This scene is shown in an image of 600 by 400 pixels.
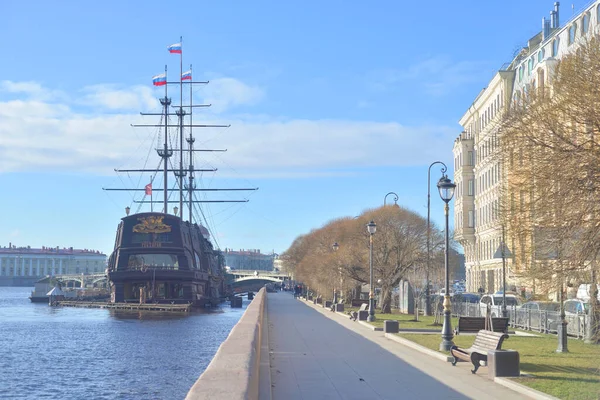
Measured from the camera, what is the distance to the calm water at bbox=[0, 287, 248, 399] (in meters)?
22.8

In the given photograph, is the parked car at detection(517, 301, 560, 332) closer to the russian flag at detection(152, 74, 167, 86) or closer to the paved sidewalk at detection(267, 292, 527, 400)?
the paved sidewalk at detection(267, 292, 527, 400)

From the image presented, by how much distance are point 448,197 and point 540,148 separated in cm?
874

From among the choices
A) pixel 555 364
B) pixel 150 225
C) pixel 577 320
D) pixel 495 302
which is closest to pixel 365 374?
pixel 555 364

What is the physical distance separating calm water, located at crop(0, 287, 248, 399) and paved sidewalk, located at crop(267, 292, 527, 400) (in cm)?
422

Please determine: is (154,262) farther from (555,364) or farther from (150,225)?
(555,364)

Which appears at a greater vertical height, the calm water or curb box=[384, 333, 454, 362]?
curb box=[384, 333, 454, 362]

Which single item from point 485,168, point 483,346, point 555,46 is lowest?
point 483,346

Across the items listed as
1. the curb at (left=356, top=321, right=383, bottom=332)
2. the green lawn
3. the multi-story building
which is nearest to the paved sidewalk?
the green lawn

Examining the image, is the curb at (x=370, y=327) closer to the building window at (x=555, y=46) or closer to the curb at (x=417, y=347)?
the curb at (x=417, y=347)

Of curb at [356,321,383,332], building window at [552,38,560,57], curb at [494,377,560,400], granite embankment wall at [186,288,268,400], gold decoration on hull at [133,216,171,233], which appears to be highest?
building window at [552,38,560,57]

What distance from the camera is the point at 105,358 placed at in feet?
103

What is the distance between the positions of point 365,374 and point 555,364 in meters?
4.43

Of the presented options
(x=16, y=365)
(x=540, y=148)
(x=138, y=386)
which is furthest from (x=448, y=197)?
(x=16, y=365)

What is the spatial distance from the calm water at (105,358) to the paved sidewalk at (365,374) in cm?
422
